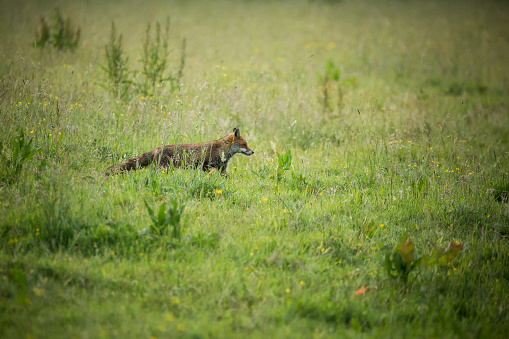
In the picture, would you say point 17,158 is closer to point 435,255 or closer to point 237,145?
point 237,145

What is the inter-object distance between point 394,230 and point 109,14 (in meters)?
22.4

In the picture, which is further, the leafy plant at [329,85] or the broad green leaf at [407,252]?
the leafy plant at [329,85]

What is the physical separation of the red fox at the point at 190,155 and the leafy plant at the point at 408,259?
284 cm

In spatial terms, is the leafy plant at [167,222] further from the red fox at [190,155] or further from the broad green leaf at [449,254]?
the broad green leaf at [449,254]

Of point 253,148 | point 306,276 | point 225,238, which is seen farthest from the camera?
point 253,148

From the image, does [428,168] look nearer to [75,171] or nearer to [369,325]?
[369,325]

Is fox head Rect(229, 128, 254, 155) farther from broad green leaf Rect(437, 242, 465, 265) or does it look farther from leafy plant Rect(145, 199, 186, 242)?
broad green leaf Rect(437, 242, 465, 265)

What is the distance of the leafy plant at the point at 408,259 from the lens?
382cm

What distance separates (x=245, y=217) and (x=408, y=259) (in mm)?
2016

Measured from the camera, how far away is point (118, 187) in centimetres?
508

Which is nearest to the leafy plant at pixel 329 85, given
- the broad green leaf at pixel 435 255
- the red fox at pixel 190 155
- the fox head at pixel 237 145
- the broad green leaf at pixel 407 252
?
the fox head at pixel 237 145

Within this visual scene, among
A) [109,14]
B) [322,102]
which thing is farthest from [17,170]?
[109,14]

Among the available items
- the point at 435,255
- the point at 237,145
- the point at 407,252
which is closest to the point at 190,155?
the point at 237,145

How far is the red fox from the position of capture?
5908 mm
